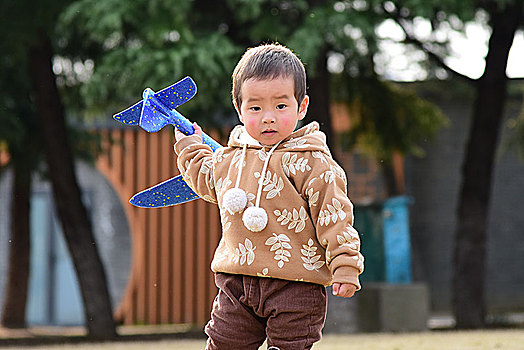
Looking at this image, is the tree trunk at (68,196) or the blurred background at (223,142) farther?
the tree trunk at (68,196)

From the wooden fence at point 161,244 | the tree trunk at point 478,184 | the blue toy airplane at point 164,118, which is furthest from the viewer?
the wooden fence at point 161,244

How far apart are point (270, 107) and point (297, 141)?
0.52 feet

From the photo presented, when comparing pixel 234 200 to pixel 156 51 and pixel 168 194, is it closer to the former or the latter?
pixel 168 194

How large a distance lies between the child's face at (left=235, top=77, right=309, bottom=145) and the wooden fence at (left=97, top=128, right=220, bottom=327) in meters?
11.7

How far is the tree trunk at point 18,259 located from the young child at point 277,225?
899 centimetres

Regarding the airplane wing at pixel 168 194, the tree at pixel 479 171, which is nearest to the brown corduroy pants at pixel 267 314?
the airplane wing at pixel 168 194

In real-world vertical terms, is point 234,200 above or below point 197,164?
below

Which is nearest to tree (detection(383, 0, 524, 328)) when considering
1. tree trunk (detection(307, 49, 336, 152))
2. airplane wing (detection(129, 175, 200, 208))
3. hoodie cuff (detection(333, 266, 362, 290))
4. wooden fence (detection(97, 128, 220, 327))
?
tree trunk (detection(307, 49, 336, 152))

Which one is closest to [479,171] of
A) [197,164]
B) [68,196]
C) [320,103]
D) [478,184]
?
[478,184]

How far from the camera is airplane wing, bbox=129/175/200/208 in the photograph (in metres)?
3.65

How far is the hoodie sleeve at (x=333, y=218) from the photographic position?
291cm

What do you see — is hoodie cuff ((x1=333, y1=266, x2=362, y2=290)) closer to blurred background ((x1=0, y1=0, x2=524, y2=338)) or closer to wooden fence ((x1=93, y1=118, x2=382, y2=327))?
blurred background ((x1=0, y1=0, x2=524, y2=338))

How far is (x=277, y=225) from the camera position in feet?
9.92

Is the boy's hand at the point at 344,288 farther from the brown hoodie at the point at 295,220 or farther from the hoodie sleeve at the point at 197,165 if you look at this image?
the hoodie sleeve at the point at 197,165
